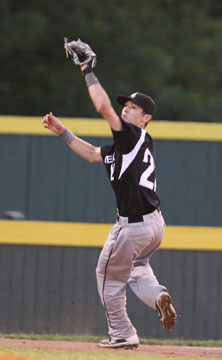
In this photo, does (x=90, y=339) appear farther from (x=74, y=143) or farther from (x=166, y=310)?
(x=74, y=143)

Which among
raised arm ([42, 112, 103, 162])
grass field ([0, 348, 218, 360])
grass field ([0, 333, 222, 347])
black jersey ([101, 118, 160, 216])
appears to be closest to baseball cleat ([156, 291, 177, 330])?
grass field ([0, 348, 218, 360])

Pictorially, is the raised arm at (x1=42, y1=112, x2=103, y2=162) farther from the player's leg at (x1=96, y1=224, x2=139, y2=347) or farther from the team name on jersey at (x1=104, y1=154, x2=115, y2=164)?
the player's leg at (x1=96, y1=224, x2=139, y2=347)

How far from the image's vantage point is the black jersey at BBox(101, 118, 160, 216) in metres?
6.66

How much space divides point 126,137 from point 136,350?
5.82ft

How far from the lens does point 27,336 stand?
8.16 m

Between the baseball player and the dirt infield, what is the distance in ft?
0.72

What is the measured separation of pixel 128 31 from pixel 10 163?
13229mm

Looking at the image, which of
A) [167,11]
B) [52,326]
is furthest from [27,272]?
[167,11]

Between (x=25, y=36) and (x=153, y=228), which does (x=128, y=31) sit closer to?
(x=25, y=36)

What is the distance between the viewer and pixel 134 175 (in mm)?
6703

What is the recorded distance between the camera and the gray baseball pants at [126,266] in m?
6.78

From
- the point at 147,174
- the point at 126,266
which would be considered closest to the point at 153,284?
the point at 126,266

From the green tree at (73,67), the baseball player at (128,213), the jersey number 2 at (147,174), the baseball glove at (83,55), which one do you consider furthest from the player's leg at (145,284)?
the green tree at (73,67)

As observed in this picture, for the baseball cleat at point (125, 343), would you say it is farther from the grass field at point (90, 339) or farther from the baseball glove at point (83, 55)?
the baseball glove at point (83, 55)
